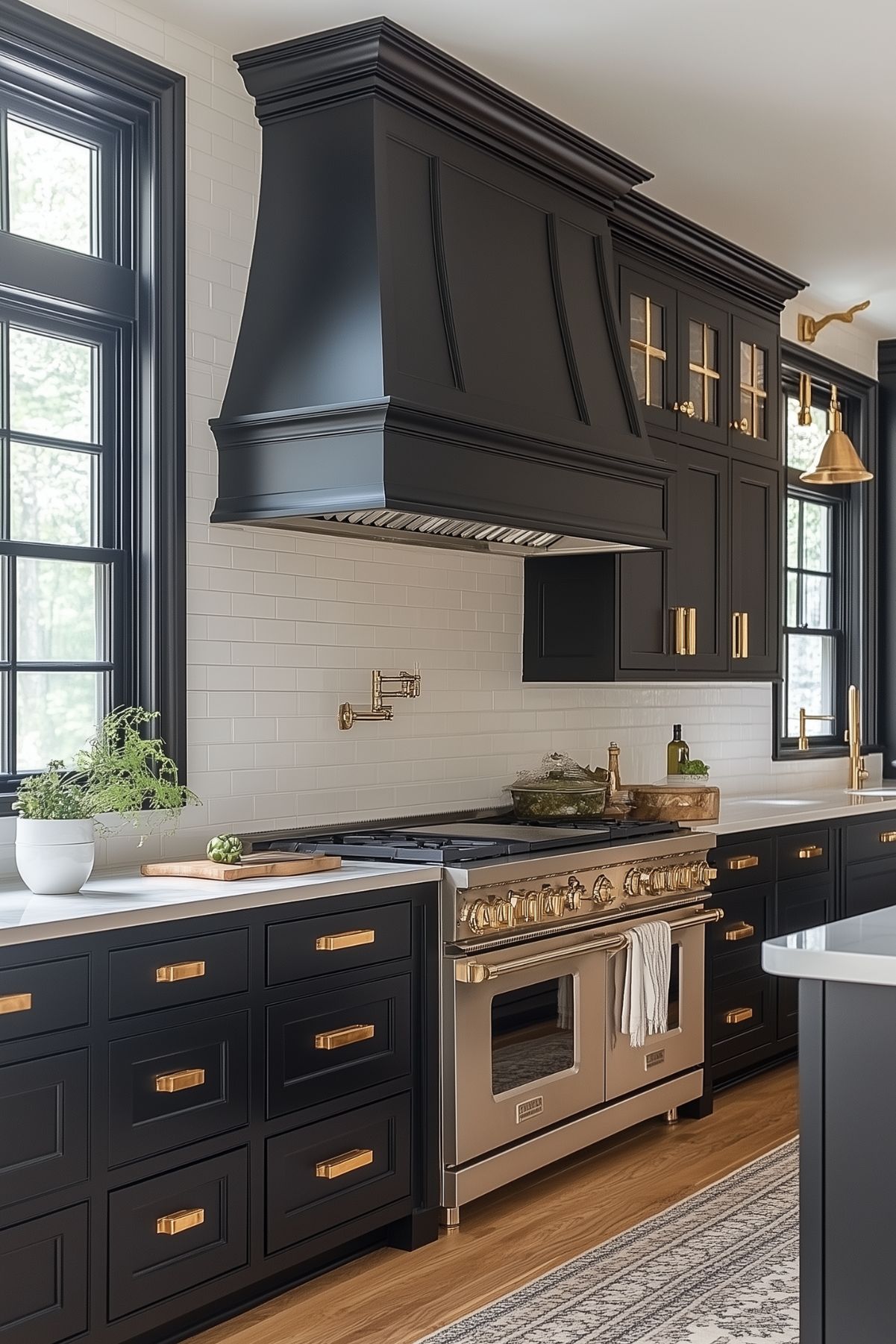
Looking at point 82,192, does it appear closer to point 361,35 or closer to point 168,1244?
point 361,35

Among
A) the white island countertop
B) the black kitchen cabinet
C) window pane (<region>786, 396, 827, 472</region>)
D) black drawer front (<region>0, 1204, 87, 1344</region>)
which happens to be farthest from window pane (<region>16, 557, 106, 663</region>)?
window pane (<region>786, 396, 827, 472</region>)

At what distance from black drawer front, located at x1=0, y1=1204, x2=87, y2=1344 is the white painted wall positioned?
0.91 metres

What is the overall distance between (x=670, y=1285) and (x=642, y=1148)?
3.46ft

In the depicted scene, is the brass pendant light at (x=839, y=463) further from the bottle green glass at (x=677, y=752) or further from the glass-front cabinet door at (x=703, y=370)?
the bottle green glass at (x=677, y=752)

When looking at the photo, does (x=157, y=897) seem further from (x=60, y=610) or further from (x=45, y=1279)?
(x=60, y=610)

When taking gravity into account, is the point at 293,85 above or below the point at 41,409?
above

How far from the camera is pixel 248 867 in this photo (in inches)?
133

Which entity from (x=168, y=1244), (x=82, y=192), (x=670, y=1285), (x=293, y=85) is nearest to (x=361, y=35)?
(x=293, y=85)

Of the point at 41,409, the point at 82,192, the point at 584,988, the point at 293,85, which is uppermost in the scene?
the point at 293,85

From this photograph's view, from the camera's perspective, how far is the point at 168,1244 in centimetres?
295

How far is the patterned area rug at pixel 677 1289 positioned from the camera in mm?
3098

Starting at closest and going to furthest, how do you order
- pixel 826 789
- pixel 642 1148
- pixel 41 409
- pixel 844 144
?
pixel 41 409 → pixel 642 1148 → pixel 844 144 → pixel 826 789

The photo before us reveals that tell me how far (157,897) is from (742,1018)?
2.70m

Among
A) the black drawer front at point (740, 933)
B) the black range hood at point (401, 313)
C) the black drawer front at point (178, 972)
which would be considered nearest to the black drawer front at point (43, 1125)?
the black drawer front at point (178, 972)
